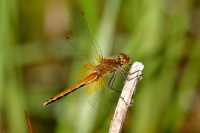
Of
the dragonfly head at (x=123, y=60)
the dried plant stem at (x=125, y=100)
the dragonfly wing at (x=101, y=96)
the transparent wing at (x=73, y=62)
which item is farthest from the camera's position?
the transparent wing at (x=73, y=62)

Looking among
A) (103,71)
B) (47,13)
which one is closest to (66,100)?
(103,71)

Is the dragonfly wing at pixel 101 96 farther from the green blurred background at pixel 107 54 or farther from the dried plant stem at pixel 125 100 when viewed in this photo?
the dried plant stem at pixel 125 100

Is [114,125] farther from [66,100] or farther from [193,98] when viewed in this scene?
[193,98]

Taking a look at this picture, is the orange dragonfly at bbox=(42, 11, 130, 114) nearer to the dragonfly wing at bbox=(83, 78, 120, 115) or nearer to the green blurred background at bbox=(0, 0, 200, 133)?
the dragonfly wing at bbox=(83, 78, 120, 115)

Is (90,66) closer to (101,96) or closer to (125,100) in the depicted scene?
(101,96)

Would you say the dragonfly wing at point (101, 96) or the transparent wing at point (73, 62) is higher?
the transparent wing at point (73, 62)

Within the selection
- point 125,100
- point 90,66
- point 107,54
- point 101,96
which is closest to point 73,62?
point 90,66

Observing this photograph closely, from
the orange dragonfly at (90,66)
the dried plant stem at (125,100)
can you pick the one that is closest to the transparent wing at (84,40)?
the orange dragonfly at (90,66)
